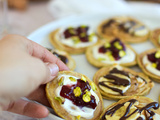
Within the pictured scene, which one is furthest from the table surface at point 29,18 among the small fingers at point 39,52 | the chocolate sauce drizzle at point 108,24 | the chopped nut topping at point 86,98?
the chopped nut topping at point 86,98

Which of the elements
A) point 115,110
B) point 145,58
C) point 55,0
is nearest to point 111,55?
point 145,58

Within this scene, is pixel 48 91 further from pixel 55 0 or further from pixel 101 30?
pixel 55 0

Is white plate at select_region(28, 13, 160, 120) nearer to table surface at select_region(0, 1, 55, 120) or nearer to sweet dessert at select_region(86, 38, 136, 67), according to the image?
sweet dessert at select_region(86, 38, 136, 67)

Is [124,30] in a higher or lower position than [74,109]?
higher

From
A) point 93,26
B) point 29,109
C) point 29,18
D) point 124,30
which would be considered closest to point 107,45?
point 124,30

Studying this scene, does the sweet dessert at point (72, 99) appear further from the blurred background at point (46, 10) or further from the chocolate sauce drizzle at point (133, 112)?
the blurred background at point (46, 10)

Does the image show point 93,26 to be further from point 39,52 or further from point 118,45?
point 39,52
